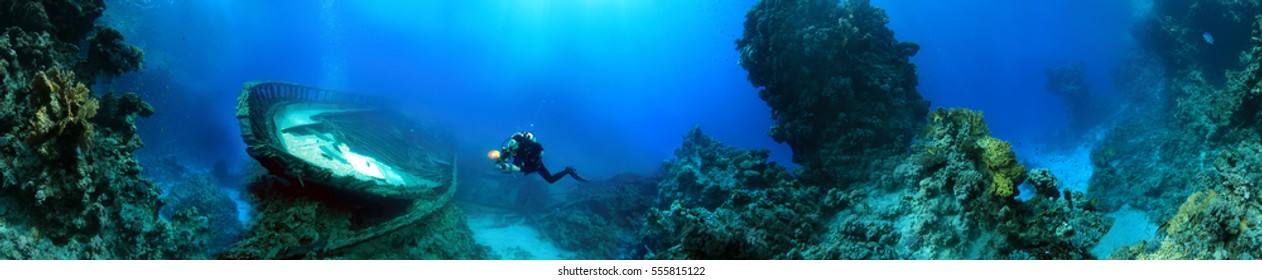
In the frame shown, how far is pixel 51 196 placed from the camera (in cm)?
463

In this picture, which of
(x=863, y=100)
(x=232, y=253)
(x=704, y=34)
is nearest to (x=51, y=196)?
(x=232, y=253)

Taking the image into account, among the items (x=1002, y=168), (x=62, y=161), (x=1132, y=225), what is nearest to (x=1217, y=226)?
(x=1002, y=168)

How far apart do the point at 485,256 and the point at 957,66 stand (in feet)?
296

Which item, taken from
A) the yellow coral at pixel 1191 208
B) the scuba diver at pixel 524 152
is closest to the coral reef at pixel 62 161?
the scuba diver at pixel 524 152

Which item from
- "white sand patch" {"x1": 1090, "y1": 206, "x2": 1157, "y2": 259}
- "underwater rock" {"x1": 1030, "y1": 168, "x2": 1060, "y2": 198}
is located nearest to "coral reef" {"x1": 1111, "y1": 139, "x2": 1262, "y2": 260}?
"underwater rock" {"x1": 1030, "y1": 168, "x2": 1060, "y2": 198}

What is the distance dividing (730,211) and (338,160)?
23.2 ft

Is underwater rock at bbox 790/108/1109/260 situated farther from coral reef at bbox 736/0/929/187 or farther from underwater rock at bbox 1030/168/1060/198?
coral reef at bbox 736/0/929/187

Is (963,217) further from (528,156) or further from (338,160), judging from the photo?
(338,160)

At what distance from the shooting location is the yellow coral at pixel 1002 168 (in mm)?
5281

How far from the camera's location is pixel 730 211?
8359 mm

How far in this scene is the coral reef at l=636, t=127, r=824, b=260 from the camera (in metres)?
4.12

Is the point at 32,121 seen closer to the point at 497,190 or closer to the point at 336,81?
the point at 497,190

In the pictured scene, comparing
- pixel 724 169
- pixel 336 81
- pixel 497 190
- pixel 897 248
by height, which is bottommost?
pixel 897 248

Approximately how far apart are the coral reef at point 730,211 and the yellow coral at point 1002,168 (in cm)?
217
